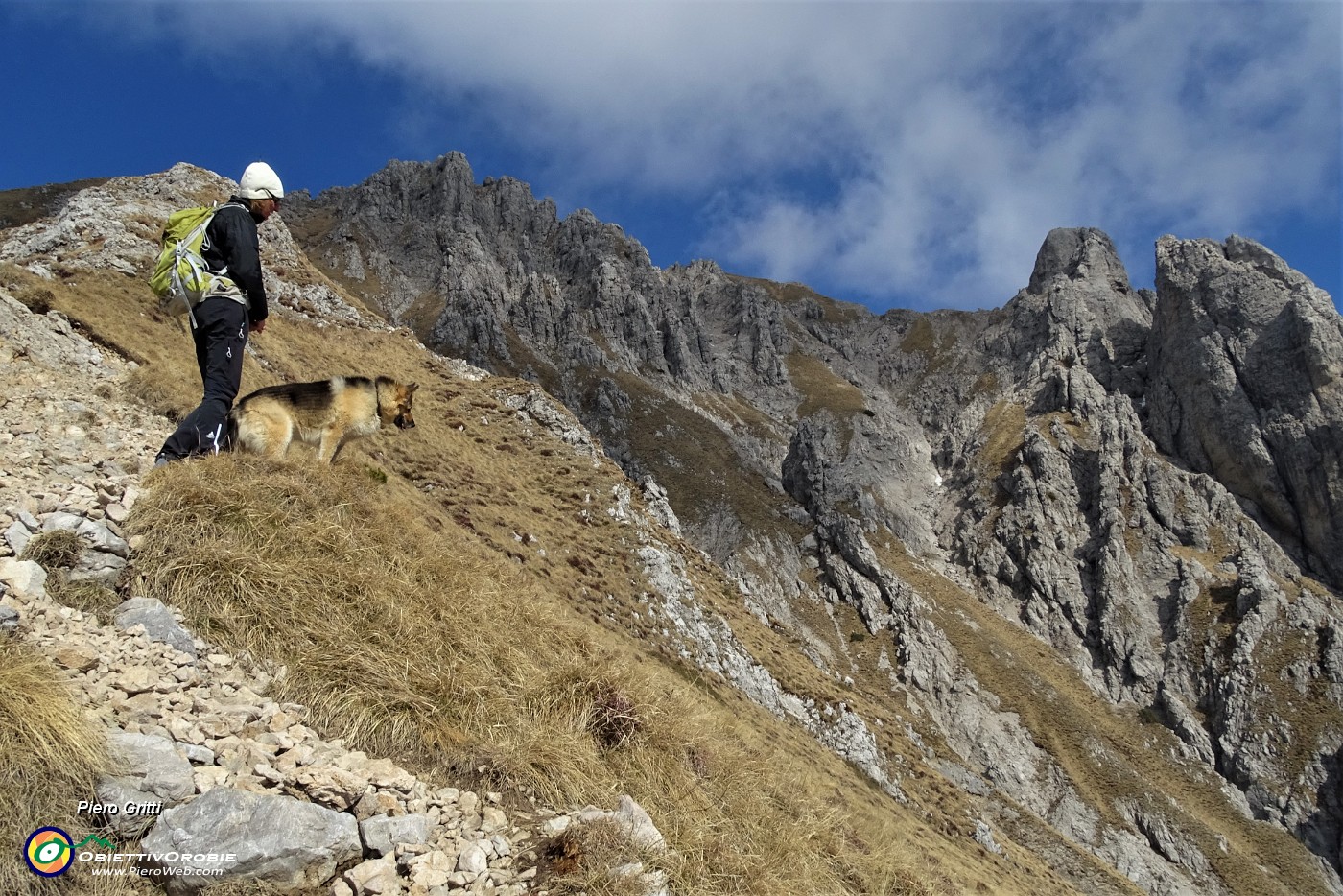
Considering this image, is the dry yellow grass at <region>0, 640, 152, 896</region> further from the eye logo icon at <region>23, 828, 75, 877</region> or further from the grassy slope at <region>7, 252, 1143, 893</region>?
the grassy slope at <region>7, 252, 1143, 893</region>

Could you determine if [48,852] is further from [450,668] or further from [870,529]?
[870,529]

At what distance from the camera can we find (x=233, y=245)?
787 cm

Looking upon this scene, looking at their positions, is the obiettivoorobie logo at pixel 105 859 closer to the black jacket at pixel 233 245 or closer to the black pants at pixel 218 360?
the black pants at pixel 218 360

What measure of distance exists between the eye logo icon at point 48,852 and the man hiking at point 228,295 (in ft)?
15.7

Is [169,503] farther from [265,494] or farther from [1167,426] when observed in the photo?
[1167,426]

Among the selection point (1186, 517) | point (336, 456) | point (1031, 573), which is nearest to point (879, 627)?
point (1031, 573)

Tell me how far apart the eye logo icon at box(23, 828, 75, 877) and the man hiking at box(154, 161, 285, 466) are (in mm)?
4789

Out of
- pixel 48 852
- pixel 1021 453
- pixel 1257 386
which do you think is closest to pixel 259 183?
pixel 48 852

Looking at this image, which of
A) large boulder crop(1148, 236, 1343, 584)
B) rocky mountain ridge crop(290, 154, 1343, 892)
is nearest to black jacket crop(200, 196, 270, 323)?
rocky mountain ridge crop(290, 154, 1343, 892)

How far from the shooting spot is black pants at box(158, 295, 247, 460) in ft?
25.5

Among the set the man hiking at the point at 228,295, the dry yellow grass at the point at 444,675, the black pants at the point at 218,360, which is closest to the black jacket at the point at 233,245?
the man hiking at the point at 228,295

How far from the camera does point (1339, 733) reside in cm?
7356

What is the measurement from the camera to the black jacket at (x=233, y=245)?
25.7ft

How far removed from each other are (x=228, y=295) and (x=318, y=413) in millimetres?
1967
